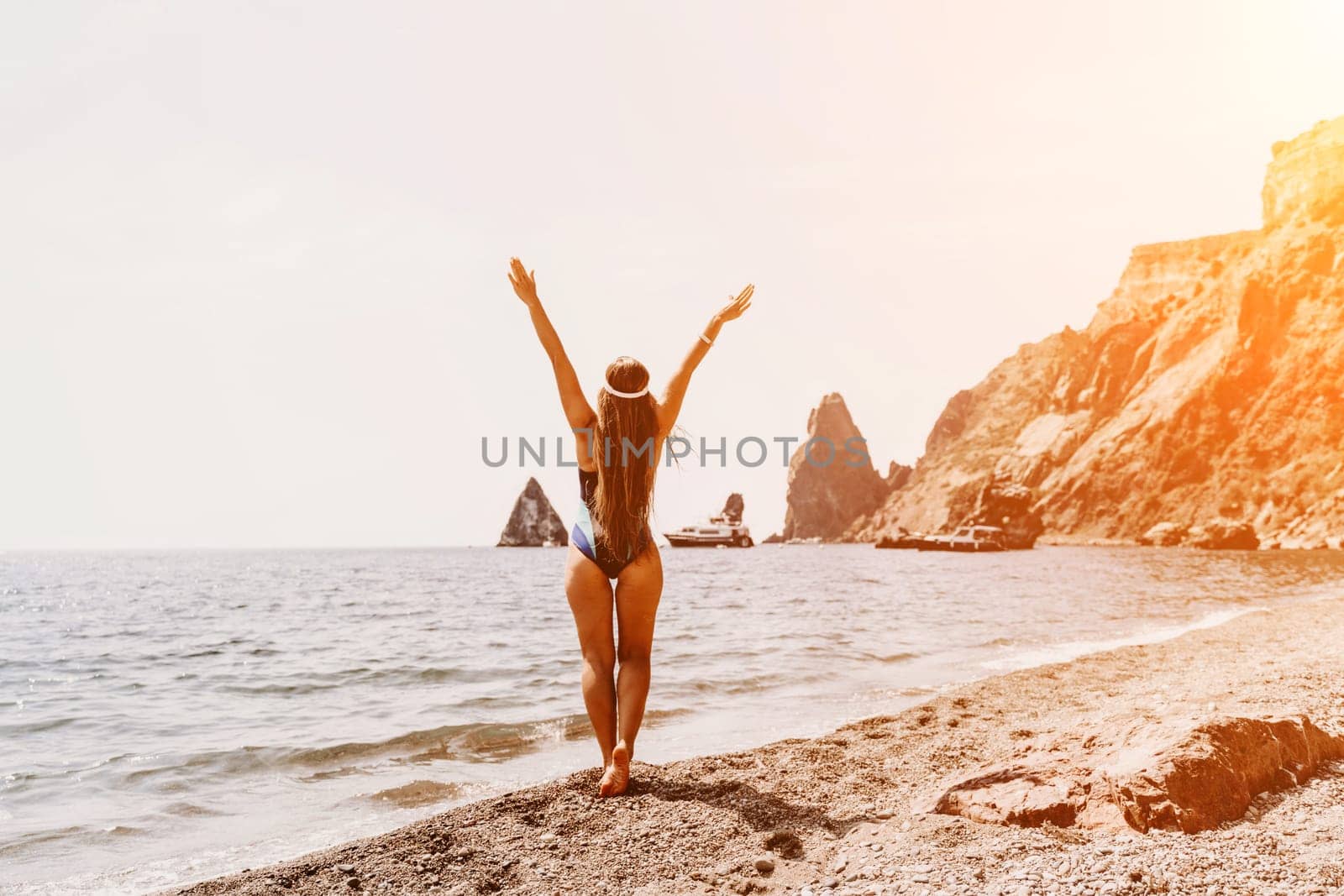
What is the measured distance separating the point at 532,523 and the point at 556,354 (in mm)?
166119

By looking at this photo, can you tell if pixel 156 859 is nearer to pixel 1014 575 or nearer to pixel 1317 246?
pixel 1014 575

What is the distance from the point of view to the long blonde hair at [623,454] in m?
4.71

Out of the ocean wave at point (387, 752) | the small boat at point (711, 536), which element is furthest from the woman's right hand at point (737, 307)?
the small boat at point (711, 536)

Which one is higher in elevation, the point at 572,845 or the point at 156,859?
the point at 572,845

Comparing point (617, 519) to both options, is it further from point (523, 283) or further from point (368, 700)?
point (368, 700)

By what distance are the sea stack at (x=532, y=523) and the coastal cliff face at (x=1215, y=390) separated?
70.4 meters

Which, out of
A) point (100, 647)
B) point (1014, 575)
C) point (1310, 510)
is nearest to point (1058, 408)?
point (1310, 510)

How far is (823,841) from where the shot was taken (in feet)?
14.0

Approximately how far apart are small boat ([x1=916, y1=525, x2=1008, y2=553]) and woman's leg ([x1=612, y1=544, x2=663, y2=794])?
312 feet

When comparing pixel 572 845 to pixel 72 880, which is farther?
pixel 72 880

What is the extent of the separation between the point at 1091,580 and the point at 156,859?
35.5 m

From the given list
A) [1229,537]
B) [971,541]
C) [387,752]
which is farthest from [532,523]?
[387,752]

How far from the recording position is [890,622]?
18.0 m

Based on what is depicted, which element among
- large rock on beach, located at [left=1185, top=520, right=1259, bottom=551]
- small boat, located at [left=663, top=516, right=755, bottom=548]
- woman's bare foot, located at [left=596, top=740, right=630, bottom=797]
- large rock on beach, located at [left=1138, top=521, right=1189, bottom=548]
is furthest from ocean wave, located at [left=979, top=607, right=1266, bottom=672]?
small boat, located at [left=663, top=516, right=755, bottom=548]
